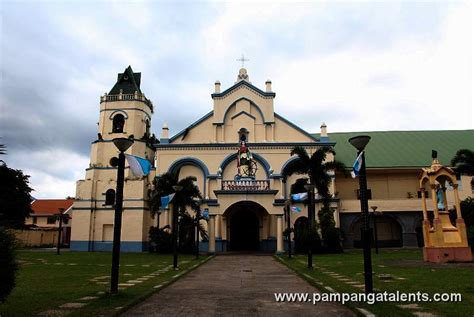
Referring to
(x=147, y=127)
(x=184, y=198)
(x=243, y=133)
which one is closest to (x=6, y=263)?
(x=184, y=198)

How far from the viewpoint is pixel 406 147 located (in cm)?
4259

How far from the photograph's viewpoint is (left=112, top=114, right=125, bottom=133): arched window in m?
41.3

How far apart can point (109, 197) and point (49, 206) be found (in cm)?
2845

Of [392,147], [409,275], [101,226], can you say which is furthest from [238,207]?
[409,275]

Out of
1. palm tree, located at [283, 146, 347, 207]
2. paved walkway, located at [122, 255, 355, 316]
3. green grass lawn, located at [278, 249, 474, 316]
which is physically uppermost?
palm tree, located at [283, 146, 347, 207]

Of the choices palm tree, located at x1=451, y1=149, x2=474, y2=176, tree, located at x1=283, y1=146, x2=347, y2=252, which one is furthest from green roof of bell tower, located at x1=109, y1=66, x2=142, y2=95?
palm tree, located at x1=451, y1=149, x2=474, y2=176

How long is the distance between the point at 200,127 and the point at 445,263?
81.1ft

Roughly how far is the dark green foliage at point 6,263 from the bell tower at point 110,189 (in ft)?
102

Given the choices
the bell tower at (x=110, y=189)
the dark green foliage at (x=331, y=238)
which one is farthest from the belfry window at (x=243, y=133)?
the dark green foliage at (x=331, y=238)

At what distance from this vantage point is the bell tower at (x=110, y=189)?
125ft

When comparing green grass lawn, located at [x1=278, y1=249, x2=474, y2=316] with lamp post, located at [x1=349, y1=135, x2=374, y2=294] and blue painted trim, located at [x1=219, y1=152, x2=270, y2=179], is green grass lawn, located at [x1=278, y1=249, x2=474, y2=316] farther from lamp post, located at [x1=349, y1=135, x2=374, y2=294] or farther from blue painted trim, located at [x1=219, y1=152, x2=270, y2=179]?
blue painted trim, located at [x1=219, y1=152, x2=270, y2=179]

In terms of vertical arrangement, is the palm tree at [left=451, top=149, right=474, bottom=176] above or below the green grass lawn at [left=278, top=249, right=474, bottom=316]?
above

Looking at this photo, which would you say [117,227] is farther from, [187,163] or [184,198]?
[187,163]

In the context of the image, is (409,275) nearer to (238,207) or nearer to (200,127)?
(238,207)
